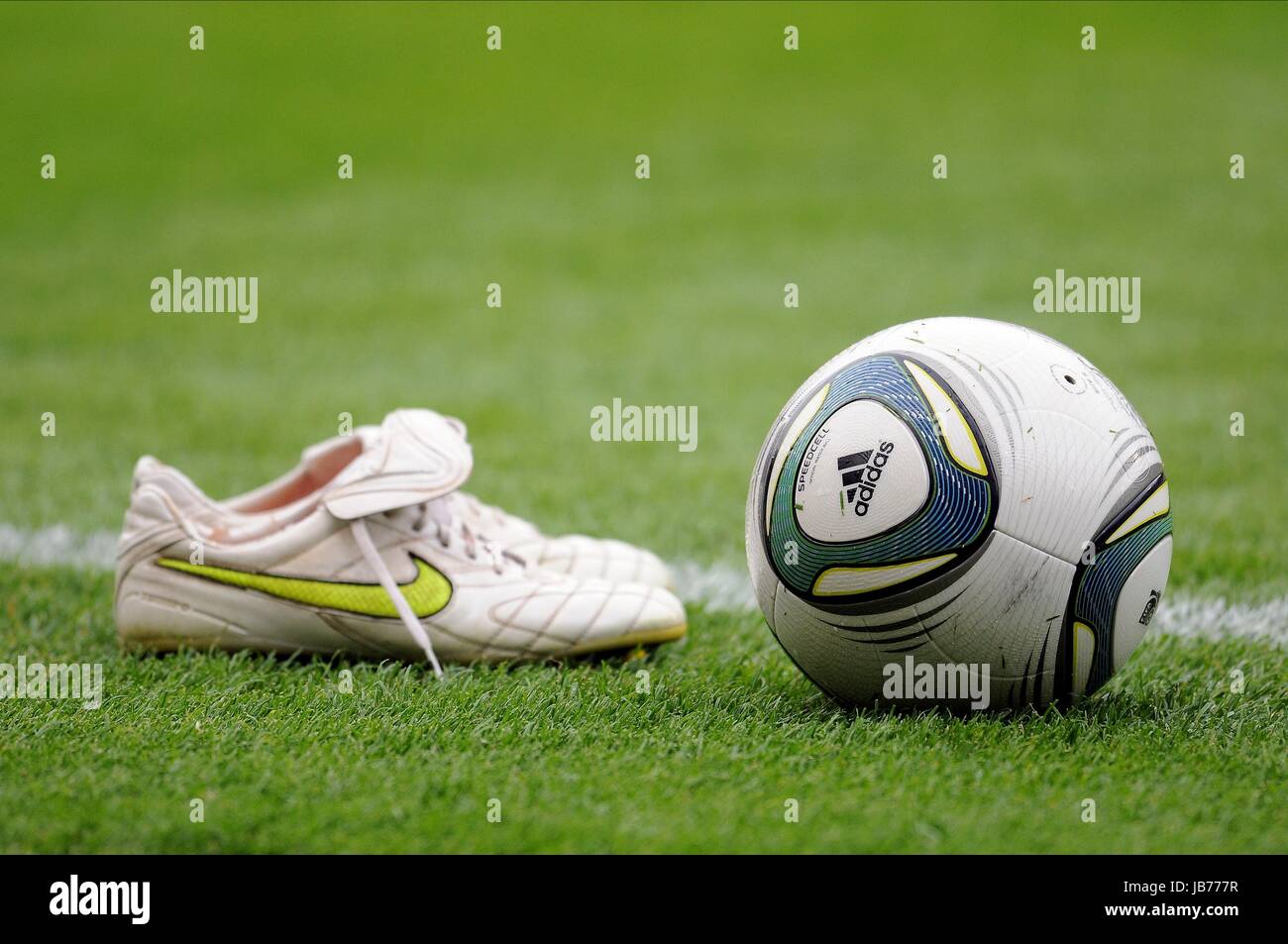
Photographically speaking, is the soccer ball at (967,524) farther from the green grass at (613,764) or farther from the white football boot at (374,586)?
the white football boot at (374,586)

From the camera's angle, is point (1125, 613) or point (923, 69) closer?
point (1125, 613)

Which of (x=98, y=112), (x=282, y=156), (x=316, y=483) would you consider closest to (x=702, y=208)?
(x=282, y=156)

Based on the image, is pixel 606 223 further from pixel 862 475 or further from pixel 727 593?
pixel 862 475

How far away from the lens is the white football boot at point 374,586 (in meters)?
3.51

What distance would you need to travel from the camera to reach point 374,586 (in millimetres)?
3506

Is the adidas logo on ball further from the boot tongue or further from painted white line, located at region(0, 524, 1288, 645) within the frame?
painted white line, located at region(0, 524, 1288, 645)

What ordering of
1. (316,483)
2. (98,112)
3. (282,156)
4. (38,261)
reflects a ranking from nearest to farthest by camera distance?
(316,483) → (38,261) → (282,156) → (98,112)

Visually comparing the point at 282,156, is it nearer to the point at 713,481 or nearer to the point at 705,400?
the point at 705,400

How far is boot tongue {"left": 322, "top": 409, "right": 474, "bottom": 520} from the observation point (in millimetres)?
3477

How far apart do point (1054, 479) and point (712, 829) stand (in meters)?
1.02

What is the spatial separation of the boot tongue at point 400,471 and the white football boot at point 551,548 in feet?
0.62

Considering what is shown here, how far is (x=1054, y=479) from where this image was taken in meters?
2.86

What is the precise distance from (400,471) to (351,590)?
0.33 metres

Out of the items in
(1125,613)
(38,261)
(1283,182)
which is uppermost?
(1283,182)
